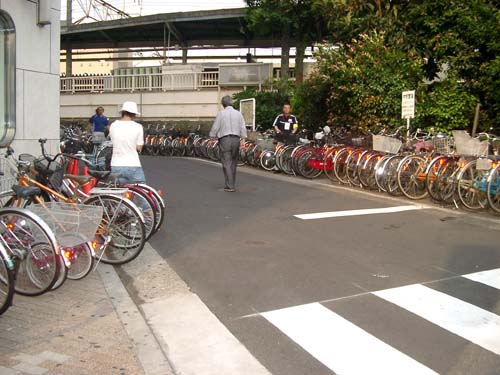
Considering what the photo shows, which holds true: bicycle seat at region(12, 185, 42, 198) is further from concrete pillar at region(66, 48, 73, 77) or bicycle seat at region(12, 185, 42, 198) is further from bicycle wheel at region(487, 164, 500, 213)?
concrete pillar at region(66, 48, 73, 77)

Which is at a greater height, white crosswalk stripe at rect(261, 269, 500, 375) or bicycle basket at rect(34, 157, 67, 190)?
bicycle basket at rect(34, 157, 67, 190)

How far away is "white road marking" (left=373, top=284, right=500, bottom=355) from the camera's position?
421 centimetres

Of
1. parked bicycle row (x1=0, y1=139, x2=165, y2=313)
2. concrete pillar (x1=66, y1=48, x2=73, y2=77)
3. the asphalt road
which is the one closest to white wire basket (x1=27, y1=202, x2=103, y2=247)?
parked bicycle row (x1=0, y1=139, x2=165, y2=313)

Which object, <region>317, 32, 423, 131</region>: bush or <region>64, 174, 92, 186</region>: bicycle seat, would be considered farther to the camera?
<region>317, 32, 423, 131</region>: bush

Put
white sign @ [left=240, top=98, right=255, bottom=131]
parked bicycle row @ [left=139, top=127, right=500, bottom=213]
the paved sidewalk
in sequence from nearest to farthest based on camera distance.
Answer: the paved sidewalk < parked bicycle row @ [left=139, top=127, right=500, bottom=213] < white sign @ [left=240, top=98, right=255, bottom=131]

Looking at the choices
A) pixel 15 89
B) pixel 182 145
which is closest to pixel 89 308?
pixel 15 89

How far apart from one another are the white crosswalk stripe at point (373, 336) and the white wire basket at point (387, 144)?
216 inches

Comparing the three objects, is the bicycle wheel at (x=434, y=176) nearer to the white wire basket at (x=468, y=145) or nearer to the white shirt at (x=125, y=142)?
the white wire basket at (x=468, y=145)

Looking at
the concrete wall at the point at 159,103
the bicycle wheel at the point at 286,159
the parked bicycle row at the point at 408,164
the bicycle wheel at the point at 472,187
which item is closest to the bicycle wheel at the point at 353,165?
the parked bicycle row at the point at 408,164

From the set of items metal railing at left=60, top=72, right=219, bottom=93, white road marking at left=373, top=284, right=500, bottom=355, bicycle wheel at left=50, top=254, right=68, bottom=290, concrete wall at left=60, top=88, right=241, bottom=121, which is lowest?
white road marking at left=373, top=284, right=500, bottom=355

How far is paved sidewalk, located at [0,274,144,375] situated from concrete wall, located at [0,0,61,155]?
391cm

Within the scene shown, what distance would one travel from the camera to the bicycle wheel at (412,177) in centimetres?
997

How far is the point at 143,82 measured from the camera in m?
28.1

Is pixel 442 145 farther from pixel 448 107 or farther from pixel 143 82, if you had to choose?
pixel 143 82
